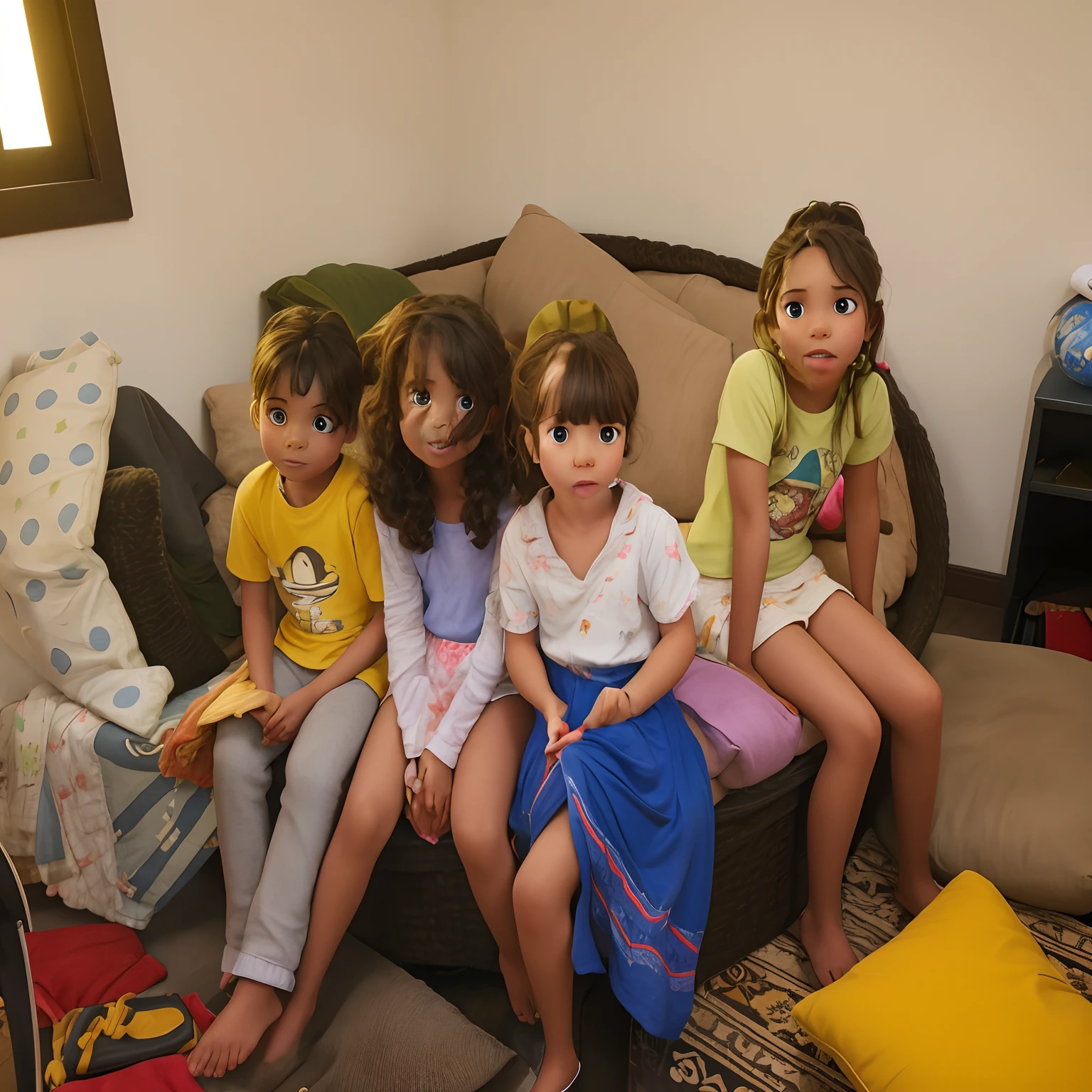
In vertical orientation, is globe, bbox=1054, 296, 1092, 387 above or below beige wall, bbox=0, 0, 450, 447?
below

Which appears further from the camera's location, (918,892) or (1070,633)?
(1070,633)

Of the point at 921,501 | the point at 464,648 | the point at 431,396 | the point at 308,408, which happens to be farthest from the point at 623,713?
the point at 921,501

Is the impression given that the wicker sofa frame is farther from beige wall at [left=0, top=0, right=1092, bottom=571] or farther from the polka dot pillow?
beige wall at [left=0, top=0, right=1092, bottom=571]

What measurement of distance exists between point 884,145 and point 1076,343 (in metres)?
0.63

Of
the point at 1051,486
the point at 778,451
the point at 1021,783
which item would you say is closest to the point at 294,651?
the point at 778,451

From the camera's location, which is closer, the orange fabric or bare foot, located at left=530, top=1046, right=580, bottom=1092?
bare foot, located at left=530, top=1046, right=580, bottom=1092

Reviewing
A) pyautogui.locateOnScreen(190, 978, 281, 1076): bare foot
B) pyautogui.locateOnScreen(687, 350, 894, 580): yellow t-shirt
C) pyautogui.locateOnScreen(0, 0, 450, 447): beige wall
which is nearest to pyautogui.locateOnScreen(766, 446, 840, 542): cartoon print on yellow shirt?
pyautogui.locateOnScreen(687, 350, 894, 580): yellow t-shirt

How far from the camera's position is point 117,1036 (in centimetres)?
122

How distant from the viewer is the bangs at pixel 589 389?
1.11 metres

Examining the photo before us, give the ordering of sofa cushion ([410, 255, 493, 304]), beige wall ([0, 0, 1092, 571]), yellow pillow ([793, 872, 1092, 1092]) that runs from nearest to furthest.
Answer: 1. yellow pillow ([793, 872, 1092, 1092])
2. beige wall ([0, 0, 1092, 571])
3. sofa cushion ([410, 255, 493, 304])

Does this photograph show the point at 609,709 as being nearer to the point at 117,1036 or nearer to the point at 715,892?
the point at 715,892

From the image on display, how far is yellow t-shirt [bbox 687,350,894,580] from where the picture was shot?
1356 mm

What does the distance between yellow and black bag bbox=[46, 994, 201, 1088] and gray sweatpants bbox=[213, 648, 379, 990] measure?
105 millimetres

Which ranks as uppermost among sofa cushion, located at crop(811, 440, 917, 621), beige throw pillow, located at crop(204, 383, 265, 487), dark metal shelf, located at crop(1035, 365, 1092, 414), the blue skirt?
dark metal shelf, located at crop(1035, 365, 1092, 414)
